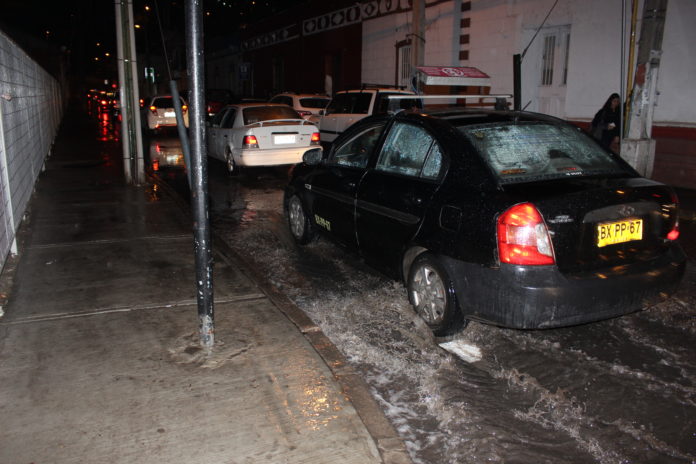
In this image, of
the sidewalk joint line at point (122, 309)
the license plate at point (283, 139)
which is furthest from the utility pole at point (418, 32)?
the sidewalk joint line at point (122, 309)

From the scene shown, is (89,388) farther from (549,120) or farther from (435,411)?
(549,120)

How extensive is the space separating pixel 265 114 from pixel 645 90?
7.10 meters

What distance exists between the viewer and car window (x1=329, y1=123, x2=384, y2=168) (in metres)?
5.42

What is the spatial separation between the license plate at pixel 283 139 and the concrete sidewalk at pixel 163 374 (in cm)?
564

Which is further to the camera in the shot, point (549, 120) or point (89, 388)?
point (549, 120)

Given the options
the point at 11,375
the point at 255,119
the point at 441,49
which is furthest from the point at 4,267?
the point at 441,49

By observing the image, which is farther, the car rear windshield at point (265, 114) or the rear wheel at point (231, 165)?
the rear wheel at point (231, 165)

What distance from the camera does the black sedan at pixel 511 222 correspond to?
359 cm

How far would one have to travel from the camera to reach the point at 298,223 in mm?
6773

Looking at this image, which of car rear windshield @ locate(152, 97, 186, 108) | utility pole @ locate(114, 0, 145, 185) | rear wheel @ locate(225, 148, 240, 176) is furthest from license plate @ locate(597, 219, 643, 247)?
car rear windshield @ locate(152, 97, 186, 108)

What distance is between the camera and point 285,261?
630 centimetres

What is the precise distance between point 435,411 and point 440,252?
3.77ft

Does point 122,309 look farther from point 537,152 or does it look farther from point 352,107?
point 352,107

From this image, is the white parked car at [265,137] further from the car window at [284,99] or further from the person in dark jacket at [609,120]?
the car window at [284,99]
